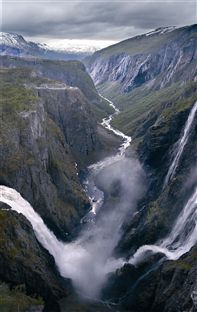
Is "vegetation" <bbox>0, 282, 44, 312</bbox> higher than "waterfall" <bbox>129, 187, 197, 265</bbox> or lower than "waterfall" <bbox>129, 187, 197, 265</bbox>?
lower

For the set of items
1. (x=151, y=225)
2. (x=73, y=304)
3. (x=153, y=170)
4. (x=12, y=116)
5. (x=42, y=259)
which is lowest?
(x=73, y=304)

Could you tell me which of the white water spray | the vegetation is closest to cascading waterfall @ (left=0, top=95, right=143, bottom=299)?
the white water spray

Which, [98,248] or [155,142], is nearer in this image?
[98,248]

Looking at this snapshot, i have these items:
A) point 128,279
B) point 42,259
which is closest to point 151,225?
point 128,279

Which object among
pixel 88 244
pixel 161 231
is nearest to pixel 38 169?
pixel 88 244

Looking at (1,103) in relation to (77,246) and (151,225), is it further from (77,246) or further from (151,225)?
(151,225)

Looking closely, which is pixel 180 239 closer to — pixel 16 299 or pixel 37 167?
pixel 16 299

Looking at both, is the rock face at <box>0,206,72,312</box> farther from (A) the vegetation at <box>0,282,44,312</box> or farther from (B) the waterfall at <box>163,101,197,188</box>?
(B) the waterfall at <box>163,101,197,188</box>
